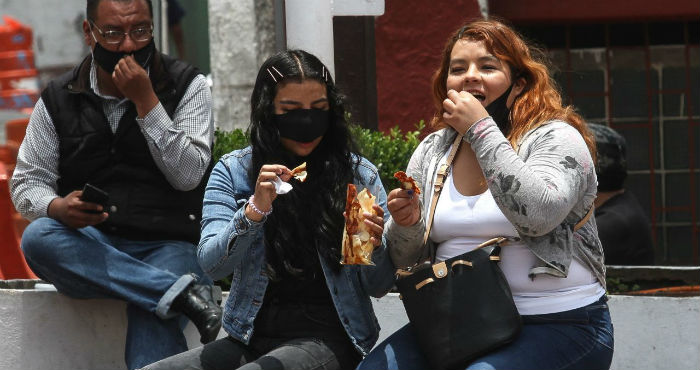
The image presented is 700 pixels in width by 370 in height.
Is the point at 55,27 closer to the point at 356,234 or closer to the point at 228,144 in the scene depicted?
the point at 228,144

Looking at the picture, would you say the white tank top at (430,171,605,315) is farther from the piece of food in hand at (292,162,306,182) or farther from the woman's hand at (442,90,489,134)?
the piece of food in hand at (292,162,306,182)

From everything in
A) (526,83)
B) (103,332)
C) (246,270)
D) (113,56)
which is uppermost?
(113,56)

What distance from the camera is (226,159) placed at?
435 centimetres

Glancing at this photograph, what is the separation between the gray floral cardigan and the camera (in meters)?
3.67

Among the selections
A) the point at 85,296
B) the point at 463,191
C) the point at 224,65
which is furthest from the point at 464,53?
the point at 224,65

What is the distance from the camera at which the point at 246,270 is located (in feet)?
13.9

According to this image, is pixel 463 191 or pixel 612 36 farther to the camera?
pixel 612 36

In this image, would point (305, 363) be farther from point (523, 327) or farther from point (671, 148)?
point (671, 148)

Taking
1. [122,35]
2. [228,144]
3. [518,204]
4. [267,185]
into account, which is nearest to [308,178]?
[267,185]

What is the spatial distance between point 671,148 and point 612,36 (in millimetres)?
941

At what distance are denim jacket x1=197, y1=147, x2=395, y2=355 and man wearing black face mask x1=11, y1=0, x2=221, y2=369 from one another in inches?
25.9

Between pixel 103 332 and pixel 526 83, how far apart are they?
2.33 metres

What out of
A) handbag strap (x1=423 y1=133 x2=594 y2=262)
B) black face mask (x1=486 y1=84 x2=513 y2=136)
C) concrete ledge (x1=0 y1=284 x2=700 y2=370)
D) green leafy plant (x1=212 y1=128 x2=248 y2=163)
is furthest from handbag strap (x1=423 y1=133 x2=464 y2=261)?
green leafy plant (x1=212 y1=128 x2=248 y2=163)

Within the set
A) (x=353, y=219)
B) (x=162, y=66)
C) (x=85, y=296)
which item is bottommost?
(x=85, y=296)
